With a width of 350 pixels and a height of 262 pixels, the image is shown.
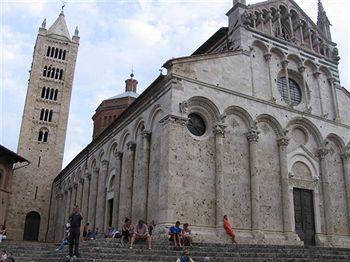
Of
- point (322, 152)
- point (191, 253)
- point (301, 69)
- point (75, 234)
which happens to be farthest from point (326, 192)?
point (75, 234)

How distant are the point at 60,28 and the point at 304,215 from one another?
122ft

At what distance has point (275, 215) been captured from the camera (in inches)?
673

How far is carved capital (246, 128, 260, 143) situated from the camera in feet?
57.0

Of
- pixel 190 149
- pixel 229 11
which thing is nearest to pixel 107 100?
pixel 229 11

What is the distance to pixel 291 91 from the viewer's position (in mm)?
20688

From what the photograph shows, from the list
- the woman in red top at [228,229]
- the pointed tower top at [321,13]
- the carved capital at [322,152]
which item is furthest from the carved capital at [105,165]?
the pointed tower top at [321,13]

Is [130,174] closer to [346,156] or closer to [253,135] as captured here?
[253,135]

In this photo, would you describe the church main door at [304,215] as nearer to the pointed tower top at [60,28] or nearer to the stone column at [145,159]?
the stone column at [145,159]

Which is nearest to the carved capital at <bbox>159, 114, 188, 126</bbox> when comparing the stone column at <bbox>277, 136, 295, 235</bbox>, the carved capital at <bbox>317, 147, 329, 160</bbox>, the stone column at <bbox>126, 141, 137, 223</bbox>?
the stone column at <bbox>126, 141, 137, 223</bbox>

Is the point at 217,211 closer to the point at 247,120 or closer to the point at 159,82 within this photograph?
the point at 247,120

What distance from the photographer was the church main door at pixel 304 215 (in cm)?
1781

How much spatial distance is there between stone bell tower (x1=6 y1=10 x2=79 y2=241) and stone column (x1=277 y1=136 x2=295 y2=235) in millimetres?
26358

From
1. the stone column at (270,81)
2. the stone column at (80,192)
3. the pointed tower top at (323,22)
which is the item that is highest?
the pointed tower top at (323,22)

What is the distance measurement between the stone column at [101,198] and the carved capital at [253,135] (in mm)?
10328
